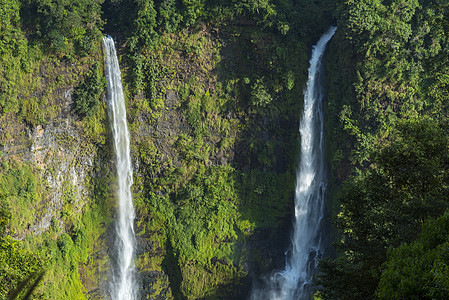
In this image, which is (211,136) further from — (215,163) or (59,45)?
(59,45)

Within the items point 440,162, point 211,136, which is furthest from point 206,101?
point 440,162

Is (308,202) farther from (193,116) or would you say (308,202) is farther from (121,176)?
(121,176)

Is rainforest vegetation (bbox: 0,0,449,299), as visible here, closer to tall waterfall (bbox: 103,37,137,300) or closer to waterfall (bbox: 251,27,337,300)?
tall waterfall (bbox: 103,37,137,300)

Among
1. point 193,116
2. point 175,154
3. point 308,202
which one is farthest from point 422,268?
point 193,116

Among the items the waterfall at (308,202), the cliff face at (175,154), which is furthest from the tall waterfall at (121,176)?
the waterfall at (308,202)

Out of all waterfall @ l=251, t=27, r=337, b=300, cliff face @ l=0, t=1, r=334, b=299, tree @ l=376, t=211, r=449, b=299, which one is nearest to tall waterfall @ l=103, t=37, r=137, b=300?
cliff face @ l=0, t=1, r=334, b=299

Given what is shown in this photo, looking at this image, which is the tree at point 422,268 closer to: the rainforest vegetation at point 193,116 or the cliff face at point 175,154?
the rainforest vegetation at point 193,116
